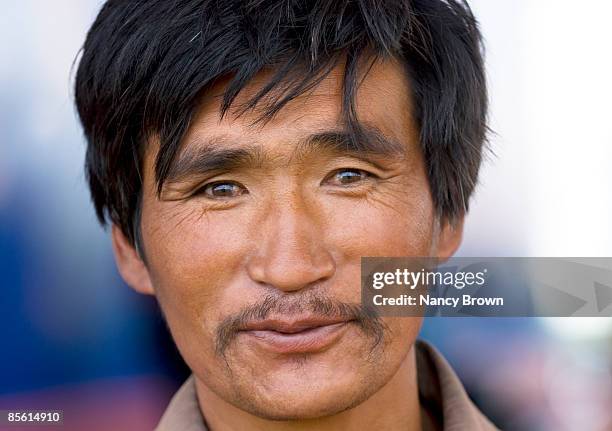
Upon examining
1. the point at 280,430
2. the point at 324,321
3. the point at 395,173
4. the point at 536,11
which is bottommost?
the point at 280,430

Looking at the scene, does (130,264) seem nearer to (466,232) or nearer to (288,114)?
(288,114)

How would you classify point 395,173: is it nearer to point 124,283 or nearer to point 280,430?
point 280,430

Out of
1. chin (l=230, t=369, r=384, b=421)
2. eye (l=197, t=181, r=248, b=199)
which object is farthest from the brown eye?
chin (l=230, t=369, r=384, b=421)

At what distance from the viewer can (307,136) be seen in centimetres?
127

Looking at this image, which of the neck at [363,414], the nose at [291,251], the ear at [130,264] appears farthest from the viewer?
the ear at [130,264]

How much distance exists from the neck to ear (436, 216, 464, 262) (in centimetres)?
19

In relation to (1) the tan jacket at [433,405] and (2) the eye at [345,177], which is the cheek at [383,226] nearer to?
(2) the eye at [345,177]

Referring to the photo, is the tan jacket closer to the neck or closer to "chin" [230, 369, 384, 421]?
the neck

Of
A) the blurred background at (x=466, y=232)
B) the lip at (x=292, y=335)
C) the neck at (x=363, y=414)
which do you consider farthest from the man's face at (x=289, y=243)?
the blurred background at (x=466, y=232)

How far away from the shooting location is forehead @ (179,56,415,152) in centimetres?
127

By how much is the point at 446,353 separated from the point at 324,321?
582mm

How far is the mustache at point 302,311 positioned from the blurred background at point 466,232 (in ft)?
1.39

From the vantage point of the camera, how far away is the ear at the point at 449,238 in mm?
1488

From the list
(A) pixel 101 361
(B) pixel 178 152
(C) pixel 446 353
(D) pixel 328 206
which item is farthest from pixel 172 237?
A: (C) pixel 446 353
